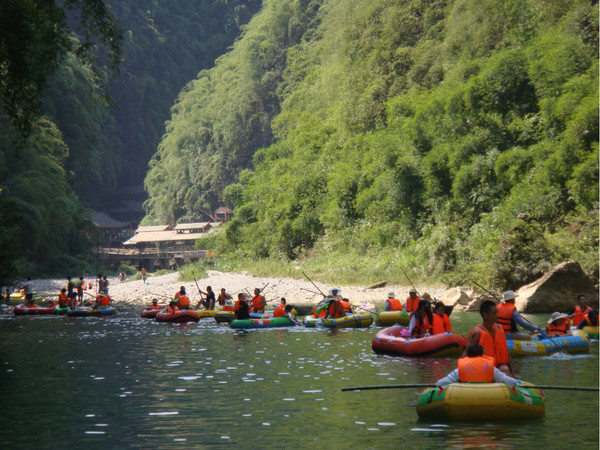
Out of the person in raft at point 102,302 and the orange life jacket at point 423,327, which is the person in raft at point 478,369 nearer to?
the orange life jacket at point 423,327

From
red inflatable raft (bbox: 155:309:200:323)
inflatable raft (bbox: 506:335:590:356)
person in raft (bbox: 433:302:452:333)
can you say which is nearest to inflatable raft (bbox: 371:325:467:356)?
person in raft (bbox: 433:302:452:333)

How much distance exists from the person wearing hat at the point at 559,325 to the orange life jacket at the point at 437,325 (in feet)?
8.15

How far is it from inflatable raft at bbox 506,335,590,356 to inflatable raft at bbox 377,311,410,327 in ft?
17.8

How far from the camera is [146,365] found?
12.3 metres

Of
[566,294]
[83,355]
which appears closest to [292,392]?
[83,355]

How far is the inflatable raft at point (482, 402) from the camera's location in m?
7.34

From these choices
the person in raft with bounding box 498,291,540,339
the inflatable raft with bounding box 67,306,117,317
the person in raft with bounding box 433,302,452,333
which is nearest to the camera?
the person in raft with bounding box 498,291,540,339

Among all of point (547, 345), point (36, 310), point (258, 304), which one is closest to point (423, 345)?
point (547, 345)

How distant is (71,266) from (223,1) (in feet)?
201

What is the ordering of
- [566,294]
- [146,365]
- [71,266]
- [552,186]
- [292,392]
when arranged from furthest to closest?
[71,266]
[552,186]
[566,294]
[146,365]
[292,392]

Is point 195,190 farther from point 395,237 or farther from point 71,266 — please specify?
point 395,237

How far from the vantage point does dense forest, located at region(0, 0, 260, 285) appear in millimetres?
11727

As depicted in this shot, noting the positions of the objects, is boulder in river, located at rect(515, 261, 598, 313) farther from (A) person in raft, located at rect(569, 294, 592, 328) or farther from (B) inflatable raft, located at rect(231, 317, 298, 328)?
(B) inflatable raft, located at rect(231, 317, 298, 328)

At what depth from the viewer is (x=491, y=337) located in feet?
25.5
